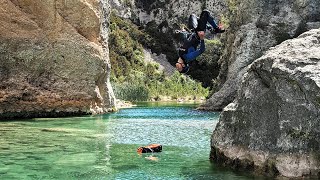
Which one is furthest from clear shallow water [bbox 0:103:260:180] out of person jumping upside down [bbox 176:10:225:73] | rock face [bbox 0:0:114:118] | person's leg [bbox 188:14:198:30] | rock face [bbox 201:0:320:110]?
rock face [bbox 201:0:320:110]

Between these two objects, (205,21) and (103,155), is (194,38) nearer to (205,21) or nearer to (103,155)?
(205,21)

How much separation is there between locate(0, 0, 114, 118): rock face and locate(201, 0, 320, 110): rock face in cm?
1493

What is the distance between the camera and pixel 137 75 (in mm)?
108312

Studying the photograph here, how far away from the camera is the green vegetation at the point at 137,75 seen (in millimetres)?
85000

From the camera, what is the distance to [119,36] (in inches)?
4857

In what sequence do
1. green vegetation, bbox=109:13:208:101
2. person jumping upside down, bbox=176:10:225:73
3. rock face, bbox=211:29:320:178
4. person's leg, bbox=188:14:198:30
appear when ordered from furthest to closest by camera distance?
1. green vegetation, bbox=109:13:208:101
2. rock face, bbox=211:29:320:178
3. person's leg, bbox=188:14:198:30
4. person jumping upside down, bbox=176:10:225:73

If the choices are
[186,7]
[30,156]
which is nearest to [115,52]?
[186,7]

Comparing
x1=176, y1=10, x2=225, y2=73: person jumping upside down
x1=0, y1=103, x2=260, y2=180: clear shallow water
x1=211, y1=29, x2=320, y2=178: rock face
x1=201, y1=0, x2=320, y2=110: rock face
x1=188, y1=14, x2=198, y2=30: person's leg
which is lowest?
x1=0, y1=103, x2=260, y2=180: clear shallow water

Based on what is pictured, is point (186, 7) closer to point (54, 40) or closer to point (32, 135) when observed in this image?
point (54, 40)

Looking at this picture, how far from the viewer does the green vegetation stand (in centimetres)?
8500

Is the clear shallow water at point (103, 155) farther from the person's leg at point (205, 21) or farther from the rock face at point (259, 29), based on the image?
the rock face at point (259, 29)

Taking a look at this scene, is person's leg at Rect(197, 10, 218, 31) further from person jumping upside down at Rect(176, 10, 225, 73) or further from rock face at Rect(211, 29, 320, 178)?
rock face at Rect(211, 29, 320, 178)

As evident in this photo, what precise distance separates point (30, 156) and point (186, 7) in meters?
144

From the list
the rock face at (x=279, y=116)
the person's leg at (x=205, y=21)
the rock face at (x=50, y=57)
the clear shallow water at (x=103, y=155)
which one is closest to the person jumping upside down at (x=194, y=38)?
the person's leg at (x=205, y=21)
